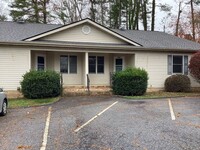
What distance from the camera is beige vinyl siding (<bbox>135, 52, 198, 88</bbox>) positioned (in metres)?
20.7

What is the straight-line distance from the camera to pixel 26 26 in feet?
75.4

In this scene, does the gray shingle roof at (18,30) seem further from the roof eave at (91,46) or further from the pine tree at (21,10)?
the pine tree at (21,10)

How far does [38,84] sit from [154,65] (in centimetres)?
873

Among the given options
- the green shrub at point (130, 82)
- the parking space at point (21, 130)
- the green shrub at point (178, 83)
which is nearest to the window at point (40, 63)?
the green shrub at point (130, 82)

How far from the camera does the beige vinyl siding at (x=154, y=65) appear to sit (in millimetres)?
20734

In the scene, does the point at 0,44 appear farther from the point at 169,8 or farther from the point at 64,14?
the point at 169,8

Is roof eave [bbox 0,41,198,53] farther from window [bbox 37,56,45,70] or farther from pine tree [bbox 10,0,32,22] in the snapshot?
pine tree [bbox 10,0,32,22]

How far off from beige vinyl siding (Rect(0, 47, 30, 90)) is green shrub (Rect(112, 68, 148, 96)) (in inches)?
224

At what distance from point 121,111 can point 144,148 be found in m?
5.45

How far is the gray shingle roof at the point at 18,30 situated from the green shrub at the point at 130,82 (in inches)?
260

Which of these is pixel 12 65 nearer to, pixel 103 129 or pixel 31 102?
pixel 31 102

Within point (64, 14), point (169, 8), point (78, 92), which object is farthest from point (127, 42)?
point (169, 8)

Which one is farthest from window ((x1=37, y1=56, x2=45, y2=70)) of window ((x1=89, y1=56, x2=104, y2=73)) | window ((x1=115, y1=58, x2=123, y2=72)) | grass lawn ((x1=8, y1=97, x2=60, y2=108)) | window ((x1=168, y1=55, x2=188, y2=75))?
window ((x1=168, y1=55, x2=188, y2=75))

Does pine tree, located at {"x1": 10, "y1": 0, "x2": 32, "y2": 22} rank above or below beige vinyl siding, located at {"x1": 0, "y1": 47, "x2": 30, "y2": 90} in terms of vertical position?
above
